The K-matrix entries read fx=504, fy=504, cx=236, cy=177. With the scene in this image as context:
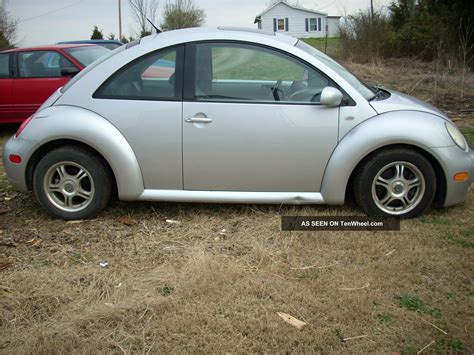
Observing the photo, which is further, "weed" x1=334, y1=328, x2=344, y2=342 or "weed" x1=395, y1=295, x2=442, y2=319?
"weed" x1=395, y1=295, x2=442, y2=319

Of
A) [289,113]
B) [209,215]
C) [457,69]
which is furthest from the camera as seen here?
[457,69]

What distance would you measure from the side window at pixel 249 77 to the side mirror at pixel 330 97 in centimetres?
14

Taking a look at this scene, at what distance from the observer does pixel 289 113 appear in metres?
4.18

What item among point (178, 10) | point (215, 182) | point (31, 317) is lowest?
point (31, 317)

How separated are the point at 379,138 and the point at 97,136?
2.36 metres

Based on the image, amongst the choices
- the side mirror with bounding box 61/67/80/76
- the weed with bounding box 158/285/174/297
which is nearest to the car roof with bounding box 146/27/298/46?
the weed with bounding box 158/285/174/297

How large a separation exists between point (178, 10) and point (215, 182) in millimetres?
35788

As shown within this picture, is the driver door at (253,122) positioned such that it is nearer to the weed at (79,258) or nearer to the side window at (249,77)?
the side window at (249,77)

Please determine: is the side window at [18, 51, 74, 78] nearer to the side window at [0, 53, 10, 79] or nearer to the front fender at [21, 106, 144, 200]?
the side window at [0, 53, 10, 79]

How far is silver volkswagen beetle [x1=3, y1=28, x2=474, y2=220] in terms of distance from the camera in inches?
165

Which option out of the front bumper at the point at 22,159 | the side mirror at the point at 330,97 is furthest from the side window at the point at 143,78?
the side mirror at the point at 330,97

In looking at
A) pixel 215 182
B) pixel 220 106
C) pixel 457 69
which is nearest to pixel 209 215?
pixel 215 182

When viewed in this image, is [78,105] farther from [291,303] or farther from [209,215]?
[291,303]

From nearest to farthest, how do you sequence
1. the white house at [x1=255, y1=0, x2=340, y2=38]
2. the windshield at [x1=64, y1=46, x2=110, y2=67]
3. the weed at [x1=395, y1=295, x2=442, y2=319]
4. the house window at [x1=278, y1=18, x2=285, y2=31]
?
1. the weed at [x1=395, y1=295, x2=442, y2=319]
2. the windshield at [x1=64, y1=46, x2=110, y2=67]
3. the white house at [x1=255, y1=0, x2=340, y2=38]
4. the house window at [x1=278, y1=18, x2=285, y2=31]
